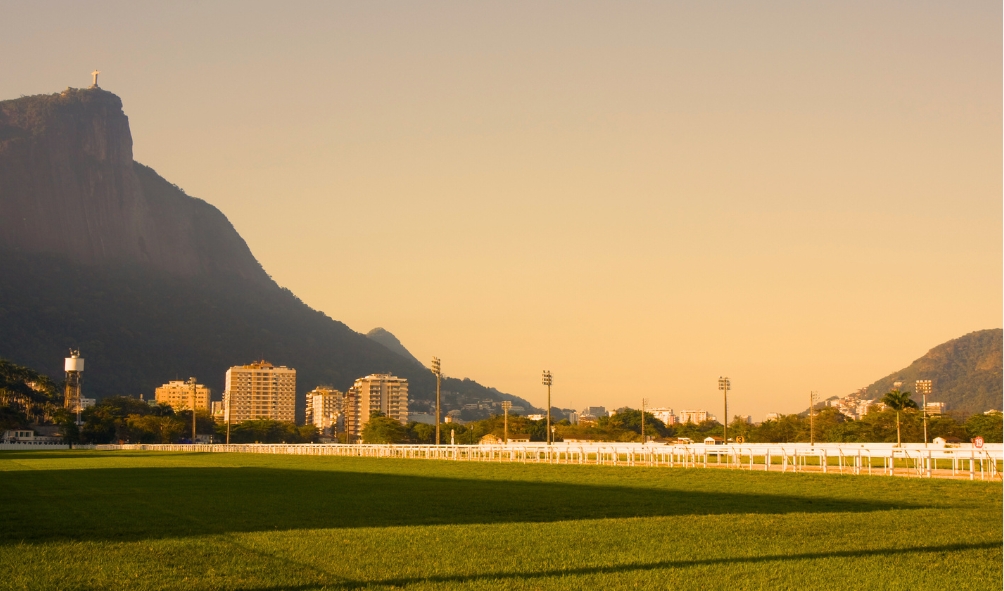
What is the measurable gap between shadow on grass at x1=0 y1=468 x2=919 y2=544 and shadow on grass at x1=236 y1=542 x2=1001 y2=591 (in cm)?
516

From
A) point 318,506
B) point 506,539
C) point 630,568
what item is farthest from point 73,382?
point 630,568

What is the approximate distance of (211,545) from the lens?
13172 mm

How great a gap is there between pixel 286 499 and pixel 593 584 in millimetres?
13220

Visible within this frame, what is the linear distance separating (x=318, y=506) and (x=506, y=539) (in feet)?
23.7

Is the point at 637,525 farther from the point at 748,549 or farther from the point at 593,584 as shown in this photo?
the point at 593,584

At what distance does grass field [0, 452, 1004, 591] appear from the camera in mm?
10461

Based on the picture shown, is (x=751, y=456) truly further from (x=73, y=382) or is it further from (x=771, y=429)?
(x=73, y=382)

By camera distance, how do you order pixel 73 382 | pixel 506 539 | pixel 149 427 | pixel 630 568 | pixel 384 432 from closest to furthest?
1. pixel 630 568
2. pixel 506 539
3. pixel 384 432
4. pixel 149 427
5. pixel 73 382

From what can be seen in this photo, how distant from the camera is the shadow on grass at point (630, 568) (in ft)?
33.4

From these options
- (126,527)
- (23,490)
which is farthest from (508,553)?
(23,490)

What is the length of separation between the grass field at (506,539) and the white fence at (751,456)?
9.31m

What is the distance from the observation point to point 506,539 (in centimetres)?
1365

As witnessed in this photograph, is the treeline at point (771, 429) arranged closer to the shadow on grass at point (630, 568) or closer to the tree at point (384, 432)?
the tree at point (384, 432)

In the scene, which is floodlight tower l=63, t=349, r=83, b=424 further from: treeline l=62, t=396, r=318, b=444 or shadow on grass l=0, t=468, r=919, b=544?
shadow on grass l=0, t=468, r=919, b=544
